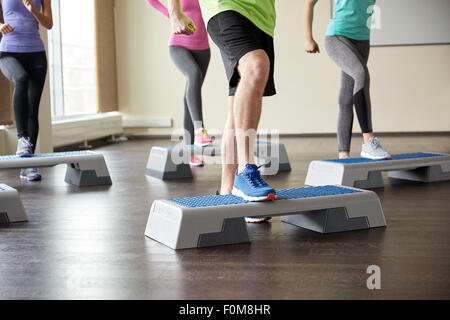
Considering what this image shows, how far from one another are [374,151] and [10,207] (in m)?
1.90

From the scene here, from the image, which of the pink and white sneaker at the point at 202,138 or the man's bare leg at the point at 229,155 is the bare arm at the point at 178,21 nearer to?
the man's bare leg at the point at 229,155

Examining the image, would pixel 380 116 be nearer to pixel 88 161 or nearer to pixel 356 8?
pixel 356 8

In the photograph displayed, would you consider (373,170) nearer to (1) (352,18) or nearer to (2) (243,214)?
(1) (352,18)

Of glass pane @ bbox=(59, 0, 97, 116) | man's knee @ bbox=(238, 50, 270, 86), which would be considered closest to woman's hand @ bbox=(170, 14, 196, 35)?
man's knee @ bbox=(238, 50, 270, 86)

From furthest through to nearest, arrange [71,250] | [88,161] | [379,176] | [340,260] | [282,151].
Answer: [282,151] < [88,161] < [379,176] < [71,250] < [340,260]

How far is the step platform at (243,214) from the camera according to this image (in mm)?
1986

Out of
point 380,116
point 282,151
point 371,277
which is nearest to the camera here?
point 371,277

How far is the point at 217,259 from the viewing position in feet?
6.04

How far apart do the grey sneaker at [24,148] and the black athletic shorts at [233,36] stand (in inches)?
67.4

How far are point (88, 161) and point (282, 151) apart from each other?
1.30 metres

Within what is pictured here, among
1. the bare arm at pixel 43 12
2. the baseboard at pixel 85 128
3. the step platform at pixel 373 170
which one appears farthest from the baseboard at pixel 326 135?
the bare arm at pixel 43 12

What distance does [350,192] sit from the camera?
2248mm

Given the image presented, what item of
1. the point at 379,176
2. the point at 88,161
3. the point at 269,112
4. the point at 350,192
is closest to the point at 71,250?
the point at 350,192

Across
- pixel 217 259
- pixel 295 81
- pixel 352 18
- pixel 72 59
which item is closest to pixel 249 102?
pixel 217 259
